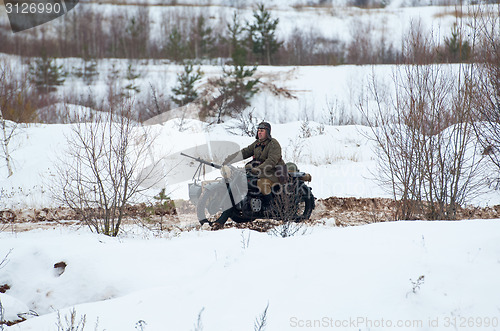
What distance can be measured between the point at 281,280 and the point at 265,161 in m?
3.81

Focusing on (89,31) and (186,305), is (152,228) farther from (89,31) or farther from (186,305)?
(89,31)

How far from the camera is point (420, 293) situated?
13.8 feet

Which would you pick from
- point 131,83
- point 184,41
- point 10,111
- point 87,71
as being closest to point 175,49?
point 184,41

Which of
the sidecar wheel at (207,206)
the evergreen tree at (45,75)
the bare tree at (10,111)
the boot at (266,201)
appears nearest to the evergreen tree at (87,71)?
the evergreen tree at (45,75)

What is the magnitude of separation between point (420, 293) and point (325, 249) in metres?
1.18

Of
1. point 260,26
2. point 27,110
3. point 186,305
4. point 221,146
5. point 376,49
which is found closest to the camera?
point 186,305

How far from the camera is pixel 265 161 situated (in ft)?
26.8

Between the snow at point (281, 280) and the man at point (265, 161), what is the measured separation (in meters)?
2.07

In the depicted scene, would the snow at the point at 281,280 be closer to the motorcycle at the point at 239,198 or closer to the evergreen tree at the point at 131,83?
the motorcycle at the point at 239,198

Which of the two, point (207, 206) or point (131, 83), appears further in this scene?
point (131, 83)

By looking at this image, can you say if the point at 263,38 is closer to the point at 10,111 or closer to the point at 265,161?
the point at 10,111

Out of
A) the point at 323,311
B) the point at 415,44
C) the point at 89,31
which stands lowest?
the point at 323,311

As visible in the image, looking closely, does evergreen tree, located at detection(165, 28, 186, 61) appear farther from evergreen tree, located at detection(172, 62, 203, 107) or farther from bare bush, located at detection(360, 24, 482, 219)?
bare bush, located at detection(360, 24, 482, 219)

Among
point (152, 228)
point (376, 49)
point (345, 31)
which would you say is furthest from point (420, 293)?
point (345, 31)
